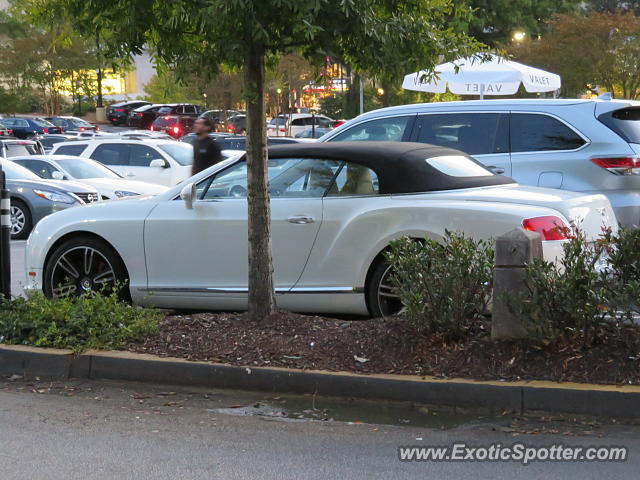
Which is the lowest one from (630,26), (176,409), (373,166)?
(176,409)

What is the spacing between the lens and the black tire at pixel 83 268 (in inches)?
324

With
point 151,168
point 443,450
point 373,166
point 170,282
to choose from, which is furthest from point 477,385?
point 151,168

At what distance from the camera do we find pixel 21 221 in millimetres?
15906

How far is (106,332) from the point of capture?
22.5ft

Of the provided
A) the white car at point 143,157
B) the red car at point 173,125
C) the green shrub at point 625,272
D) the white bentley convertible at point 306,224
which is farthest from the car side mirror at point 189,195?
the red car at point 173,125

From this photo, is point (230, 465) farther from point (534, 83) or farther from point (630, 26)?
point (630, 26)

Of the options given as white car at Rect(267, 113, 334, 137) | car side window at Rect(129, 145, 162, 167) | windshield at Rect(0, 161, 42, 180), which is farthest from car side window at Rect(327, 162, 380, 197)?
white car at Rect(267, 113, 334, 137)

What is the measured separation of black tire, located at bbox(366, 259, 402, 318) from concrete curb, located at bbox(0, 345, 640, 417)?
1.39 metres

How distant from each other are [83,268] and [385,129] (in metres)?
4.14

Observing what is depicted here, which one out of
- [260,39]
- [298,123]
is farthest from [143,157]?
[298,123]

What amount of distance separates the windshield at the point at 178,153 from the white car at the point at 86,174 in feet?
7.11

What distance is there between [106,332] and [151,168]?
46.7ft

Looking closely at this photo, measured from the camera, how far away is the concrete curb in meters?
5.49

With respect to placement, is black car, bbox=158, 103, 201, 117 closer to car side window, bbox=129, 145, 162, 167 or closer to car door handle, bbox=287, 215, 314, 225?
car side window, bbox=129, 145, 162, 167
